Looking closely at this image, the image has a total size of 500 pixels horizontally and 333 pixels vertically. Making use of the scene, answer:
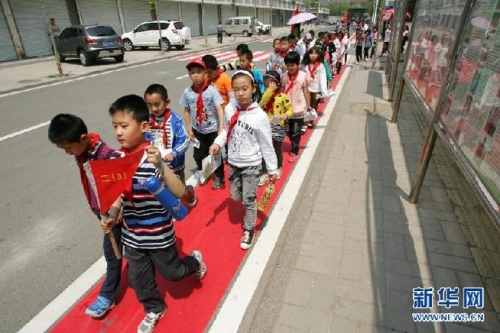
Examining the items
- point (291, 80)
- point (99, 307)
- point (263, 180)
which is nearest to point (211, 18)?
point (291, 80)

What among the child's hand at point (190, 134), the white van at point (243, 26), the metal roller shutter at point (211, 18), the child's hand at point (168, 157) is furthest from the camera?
the metal roller shutter at point (211, 18)

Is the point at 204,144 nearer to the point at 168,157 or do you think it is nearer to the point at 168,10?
the point at 168,157

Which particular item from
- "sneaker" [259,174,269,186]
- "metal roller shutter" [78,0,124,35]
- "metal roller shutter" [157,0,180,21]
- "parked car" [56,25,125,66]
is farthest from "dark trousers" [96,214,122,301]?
"metal roller shutter" [157,0,180,21]

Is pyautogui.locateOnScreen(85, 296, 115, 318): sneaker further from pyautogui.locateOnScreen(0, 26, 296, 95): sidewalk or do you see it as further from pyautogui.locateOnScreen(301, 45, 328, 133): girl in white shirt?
pyautogui.locateOnScreen(0, 26, 296, 95): sidewalk

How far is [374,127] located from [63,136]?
6.51m

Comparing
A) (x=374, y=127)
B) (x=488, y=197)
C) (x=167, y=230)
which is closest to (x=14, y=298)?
(x=167, y=230)

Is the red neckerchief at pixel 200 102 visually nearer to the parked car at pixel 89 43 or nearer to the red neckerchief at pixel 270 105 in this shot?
the red neckerchief at pixel 270 105

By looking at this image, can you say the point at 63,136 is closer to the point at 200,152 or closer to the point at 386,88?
the point at 200,152

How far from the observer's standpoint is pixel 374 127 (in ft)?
23.0

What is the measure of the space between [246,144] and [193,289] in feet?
4.63

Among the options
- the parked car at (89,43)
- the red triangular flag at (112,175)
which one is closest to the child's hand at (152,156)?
the red triangular flag at (112,175)

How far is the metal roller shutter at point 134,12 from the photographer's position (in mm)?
24406

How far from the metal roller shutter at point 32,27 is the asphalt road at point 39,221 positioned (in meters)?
12.6

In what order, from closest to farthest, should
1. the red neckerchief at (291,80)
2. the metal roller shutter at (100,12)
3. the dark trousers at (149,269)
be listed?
the dark trousers at (149,269) < the red neckerchief at (291,80) < the metal roller shutter at (100,12)
